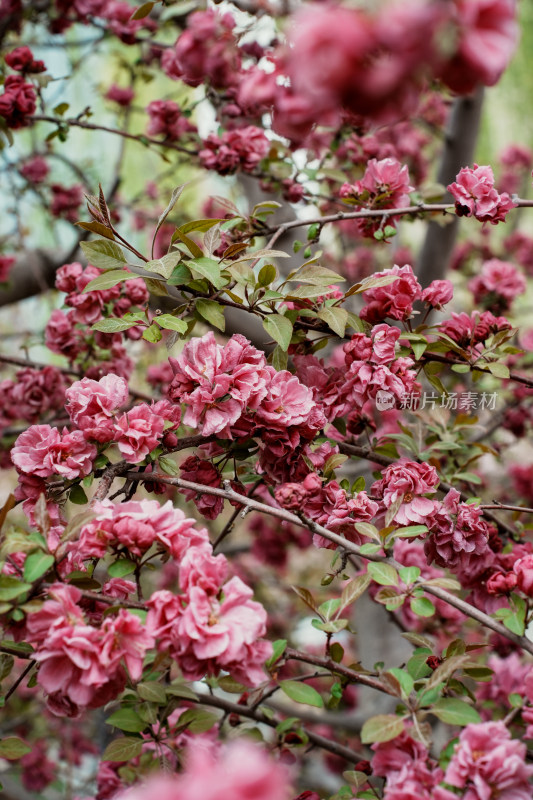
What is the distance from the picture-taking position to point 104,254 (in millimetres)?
955

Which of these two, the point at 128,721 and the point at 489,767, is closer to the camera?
the point at 489,767

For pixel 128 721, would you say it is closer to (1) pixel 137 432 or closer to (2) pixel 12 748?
(2) pixel 12 748

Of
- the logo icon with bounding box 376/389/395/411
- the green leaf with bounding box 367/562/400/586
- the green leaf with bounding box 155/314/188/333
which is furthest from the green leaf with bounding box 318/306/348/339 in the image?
the green leaf with bounding box 367/562/400/586

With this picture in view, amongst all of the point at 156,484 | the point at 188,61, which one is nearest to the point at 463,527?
the point at 156,484

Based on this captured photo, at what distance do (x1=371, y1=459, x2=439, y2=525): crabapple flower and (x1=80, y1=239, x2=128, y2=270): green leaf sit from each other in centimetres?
50

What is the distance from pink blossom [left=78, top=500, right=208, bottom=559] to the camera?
74 centimetres

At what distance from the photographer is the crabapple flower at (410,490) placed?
94cm

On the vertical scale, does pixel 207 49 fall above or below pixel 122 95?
above

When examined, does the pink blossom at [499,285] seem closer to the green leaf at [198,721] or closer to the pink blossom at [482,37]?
the green leaf at [198,721]

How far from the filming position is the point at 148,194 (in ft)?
9.86

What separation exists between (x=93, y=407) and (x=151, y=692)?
38 centimetres

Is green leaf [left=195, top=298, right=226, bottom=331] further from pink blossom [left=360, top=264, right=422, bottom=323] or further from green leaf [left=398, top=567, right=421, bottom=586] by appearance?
green leaf [left=398, top=567, right=421, bottom=586]

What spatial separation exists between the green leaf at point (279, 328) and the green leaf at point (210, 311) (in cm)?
7

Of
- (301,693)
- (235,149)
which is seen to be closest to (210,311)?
(301,693)
